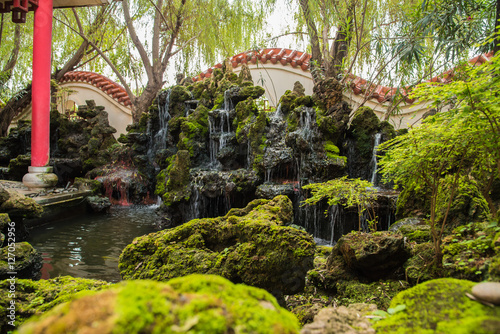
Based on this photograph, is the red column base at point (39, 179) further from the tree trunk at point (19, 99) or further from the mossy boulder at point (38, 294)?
the tree trunk at point (19, 99)

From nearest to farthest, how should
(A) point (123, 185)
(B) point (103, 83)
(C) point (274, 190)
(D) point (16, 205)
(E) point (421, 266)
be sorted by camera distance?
(E) point (421, 266) → (D) point (16, 205) → (C) point (274, 190) → (A) point (123, 185) → (B) point (103, 83)

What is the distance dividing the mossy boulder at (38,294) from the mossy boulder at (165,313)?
1.61m

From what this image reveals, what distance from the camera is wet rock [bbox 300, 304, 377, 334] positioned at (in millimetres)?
1451

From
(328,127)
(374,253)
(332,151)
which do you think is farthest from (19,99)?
(374,253)

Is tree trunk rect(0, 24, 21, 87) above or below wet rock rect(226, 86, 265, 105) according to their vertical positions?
above

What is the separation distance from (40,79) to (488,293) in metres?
11.2

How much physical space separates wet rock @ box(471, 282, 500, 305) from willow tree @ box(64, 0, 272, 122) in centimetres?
927

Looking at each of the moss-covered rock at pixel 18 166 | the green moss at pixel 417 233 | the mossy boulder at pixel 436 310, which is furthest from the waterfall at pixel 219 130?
the mossy boulder at pixel 436 310

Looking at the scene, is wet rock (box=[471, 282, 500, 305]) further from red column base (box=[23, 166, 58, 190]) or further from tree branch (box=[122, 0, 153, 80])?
tree branch (box=[122, 0, 153, 80])

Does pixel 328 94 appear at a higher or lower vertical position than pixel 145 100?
lower

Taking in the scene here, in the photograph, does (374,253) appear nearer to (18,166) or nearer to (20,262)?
(20,262)

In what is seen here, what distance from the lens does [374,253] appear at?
119 inches

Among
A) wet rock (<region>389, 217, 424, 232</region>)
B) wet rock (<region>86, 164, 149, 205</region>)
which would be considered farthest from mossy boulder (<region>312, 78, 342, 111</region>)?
wet rock (<region>86, 164, 149, 205</region>)

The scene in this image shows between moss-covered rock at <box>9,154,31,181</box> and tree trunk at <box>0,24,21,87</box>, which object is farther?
tree trunk at <box>0,24,21,87</box>
